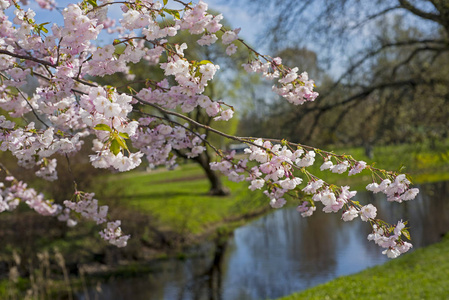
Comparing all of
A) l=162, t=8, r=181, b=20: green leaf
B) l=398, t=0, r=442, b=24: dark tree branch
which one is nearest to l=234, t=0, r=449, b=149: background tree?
l=398, t=0, r=442, b=24: dark tree branch

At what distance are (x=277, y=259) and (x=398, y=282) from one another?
13.9ft

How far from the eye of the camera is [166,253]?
1250 centimetres

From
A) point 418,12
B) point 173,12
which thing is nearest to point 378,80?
point 418,12

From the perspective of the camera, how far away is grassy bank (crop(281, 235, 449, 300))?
6.43 meters

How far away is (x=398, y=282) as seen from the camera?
725 cm

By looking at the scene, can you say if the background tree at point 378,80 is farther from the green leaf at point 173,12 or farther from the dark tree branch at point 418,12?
the green leaf at point 173,12

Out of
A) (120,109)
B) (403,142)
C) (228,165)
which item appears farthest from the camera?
(403,142)

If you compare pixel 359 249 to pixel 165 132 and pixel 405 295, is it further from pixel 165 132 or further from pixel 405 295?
pixel 165 132

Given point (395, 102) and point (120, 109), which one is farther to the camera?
point (395, 102)

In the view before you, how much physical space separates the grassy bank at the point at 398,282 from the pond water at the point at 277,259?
127 centimetres

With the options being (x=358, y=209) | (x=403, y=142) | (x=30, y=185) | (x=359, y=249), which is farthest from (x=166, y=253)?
(x=358, y=209)

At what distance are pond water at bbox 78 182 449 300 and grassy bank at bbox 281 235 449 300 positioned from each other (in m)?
1.27

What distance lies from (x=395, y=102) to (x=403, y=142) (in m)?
0.83

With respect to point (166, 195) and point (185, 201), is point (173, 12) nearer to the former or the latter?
point (185, 201)
